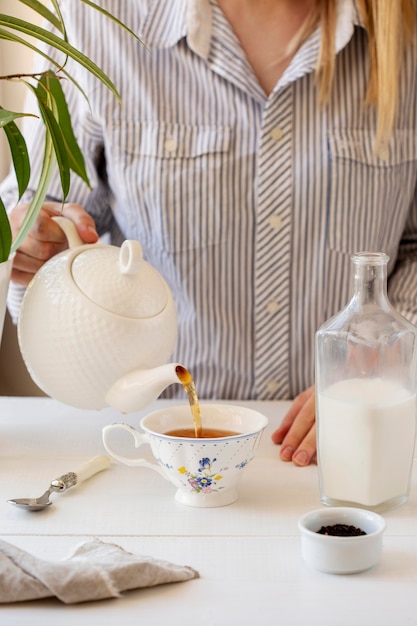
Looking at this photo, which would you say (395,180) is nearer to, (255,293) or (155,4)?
(255,293)

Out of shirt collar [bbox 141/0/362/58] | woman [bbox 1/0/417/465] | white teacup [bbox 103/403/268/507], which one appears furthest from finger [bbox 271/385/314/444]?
shirt collar [bbox 141/0/362/58]

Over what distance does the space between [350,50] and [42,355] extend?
77cm

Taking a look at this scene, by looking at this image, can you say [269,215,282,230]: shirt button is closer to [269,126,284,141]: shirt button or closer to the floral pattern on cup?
[269,126,284,141]: shirt button

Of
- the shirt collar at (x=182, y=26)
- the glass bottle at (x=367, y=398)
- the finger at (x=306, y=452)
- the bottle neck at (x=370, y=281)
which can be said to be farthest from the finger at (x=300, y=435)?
the shirt collar at (x=182, y=26)

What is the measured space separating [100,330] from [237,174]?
548 mm

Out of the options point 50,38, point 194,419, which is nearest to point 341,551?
point 194,419

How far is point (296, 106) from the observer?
151 cm

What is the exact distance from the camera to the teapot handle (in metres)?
1.18

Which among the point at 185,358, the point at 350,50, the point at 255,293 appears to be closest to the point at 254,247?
the point at 255,293

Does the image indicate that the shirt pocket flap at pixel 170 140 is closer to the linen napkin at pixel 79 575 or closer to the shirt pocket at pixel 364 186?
the shirt pocket at pixel 364 186

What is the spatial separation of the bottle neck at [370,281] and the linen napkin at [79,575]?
355mm

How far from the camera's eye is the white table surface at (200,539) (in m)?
0.76

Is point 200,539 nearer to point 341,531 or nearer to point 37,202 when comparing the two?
point 341,531

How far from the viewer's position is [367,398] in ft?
3.25
